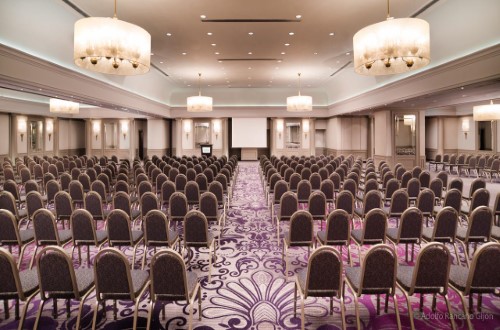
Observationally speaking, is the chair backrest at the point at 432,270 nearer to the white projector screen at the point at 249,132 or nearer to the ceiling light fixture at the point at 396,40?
the ceiling light fixture at the point at 396,40

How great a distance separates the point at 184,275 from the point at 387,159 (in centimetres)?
1514

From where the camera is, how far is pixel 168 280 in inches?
117

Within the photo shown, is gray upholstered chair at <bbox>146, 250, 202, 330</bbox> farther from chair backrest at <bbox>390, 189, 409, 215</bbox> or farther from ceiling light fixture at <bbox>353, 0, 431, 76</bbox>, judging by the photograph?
chair backrest at <bbox>390, 189, 409, 215</bbox>

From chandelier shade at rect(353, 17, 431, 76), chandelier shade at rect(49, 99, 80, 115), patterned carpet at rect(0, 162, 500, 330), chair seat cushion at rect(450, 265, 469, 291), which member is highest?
chandelier shade at rect(49, 99, 80, 115)

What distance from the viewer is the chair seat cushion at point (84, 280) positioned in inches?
125

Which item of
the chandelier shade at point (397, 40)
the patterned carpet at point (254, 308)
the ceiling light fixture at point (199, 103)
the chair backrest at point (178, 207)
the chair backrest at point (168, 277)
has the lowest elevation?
the patterned carpet at point (254, 308)


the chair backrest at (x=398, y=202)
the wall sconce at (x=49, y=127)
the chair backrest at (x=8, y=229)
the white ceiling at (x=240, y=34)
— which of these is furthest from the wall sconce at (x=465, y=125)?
the wall sconce at (x=49, y=127)

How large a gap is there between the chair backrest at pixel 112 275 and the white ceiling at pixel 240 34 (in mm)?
6312

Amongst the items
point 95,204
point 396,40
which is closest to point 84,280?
point 95,204

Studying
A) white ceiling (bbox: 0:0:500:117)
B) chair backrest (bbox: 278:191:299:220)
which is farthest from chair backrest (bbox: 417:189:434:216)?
white ceiling (bbox: 0:0:500:117)

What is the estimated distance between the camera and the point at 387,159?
16.2 metres

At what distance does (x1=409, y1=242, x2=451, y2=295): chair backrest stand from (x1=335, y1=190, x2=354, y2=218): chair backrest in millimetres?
2911

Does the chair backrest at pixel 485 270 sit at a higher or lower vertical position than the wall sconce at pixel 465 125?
lower

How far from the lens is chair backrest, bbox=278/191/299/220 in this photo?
5.91m
